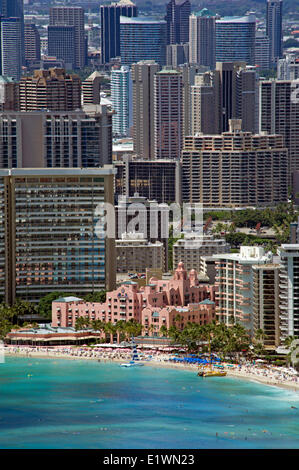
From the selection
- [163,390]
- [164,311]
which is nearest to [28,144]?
[164,311]

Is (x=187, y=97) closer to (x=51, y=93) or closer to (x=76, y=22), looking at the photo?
(x=51, y=93)

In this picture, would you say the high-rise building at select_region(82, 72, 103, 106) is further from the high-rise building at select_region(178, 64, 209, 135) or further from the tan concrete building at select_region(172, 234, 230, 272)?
the tan concrete building at select_region(172, 234, 230, 272)

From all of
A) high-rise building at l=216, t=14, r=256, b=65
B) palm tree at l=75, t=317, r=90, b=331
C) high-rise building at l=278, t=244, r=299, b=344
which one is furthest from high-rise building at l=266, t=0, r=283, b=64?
high-rise building at l=278, t=244, r=299, b=344

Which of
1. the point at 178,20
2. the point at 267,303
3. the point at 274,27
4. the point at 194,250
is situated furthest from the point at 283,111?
the point at 274,27

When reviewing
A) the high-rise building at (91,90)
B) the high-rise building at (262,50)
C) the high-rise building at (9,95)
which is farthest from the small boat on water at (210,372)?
the high-rise building at (262,50)

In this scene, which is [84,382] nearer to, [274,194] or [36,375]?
[36,375]
